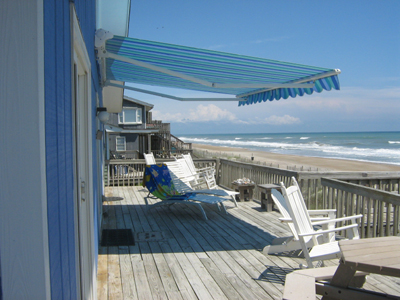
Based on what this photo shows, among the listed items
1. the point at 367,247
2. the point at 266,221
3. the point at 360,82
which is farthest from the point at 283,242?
the point at 360,82

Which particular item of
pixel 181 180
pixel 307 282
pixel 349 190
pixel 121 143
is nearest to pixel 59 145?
pixel 307 282

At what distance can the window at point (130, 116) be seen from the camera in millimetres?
27109

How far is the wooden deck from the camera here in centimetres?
327

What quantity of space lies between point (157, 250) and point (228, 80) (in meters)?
2.96

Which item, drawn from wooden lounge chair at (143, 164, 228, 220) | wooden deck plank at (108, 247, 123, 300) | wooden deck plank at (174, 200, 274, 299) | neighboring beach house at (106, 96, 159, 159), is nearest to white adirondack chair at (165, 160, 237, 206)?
wooden lounge chair at (143, 164, 228, 220)

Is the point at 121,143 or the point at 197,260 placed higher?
the point at 121,143

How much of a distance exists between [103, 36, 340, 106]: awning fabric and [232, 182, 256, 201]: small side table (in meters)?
2.15

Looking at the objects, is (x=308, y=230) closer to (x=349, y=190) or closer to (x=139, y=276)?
(x=349, y=190)

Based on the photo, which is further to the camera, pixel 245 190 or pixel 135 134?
pixel 135 134

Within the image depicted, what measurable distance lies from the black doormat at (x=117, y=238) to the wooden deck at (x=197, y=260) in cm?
13

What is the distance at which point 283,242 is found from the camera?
15.0 ft

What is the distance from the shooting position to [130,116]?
90.0 ft

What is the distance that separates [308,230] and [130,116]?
24.7 m

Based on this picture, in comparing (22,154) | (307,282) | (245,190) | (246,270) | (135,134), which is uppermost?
(135,134)
